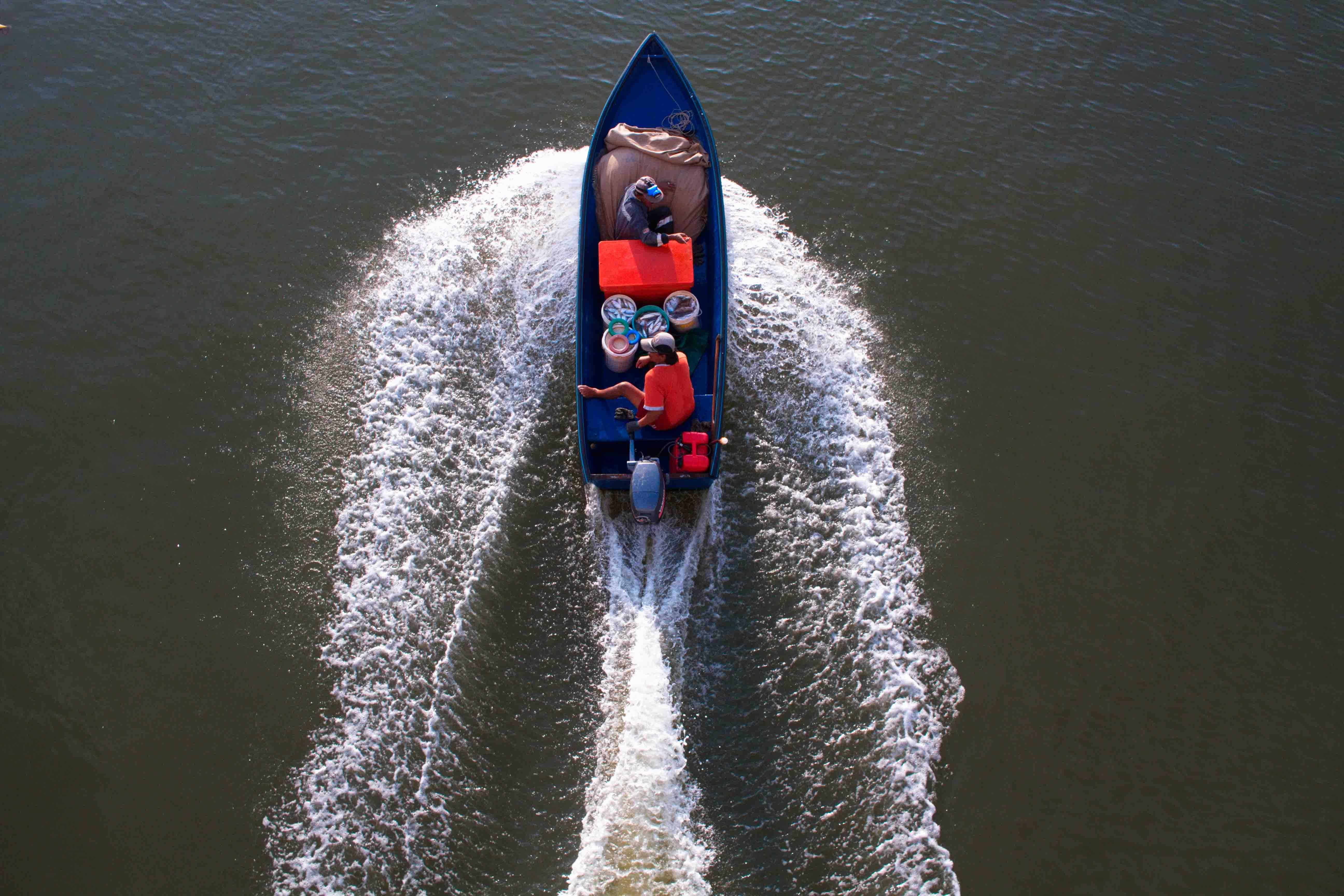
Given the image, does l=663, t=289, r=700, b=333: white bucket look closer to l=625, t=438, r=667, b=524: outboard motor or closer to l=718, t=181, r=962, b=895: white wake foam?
l=718, t=181, r=962, b=895: white wake foam

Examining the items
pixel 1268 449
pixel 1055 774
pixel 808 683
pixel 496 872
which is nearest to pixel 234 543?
pixel 496 872

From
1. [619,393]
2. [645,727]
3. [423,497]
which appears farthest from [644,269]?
[645,727]

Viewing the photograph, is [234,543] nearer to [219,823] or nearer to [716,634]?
[219,823]

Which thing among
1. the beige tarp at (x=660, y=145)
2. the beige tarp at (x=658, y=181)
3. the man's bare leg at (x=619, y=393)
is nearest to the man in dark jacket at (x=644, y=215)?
the beige tarp at (x=658, y=181)

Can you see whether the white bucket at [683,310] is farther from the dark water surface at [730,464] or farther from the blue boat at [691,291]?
the dark water surface at [730,464]

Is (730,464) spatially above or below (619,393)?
below

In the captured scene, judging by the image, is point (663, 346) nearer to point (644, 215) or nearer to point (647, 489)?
point (647, 489)

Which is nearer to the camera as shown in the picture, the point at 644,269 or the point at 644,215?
the point at 644,269
